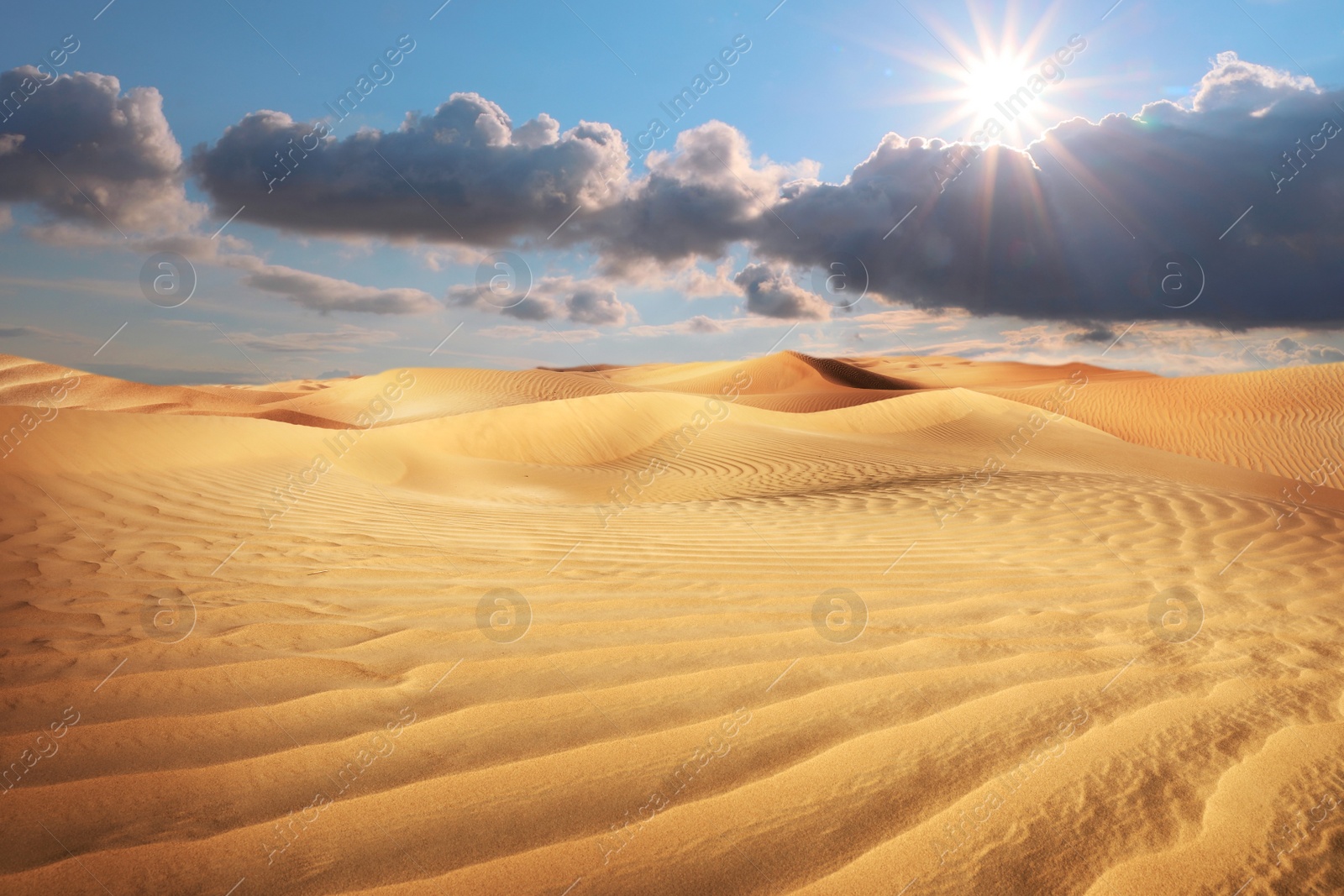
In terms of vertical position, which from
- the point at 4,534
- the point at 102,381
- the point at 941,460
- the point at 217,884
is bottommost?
the point at 217,884

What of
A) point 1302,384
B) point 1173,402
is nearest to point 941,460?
point 1173,402

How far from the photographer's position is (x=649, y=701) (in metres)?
2.18

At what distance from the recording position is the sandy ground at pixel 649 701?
1.51 meters

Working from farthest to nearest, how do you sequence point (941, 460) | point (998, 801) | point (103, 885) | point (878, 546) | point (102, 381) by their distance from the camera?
point (102, 381), point (941, 460), point (878, 546), point (998, 801), point (103, 885)

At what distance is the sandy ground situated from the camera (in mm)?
1507

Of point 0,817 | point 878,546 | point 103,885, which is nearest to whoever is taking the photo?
point 103,885

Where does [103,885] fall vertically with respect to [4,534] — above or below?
below

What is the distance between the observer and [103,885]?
1.34 m

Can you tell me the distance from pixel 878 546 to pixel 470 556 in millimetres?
2786

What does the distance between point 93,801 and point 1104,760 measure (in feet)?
8.39

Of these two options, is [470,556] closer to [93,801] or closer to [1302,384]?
[93,801]

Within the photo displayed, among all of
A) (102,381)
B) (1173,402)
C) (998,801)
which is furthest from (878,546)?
(102,381)

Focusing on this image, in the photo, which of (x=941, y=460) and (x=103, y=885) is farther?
(x=941, y=460)

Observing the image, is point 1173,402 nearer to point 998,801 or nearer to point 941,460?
point 941,460
